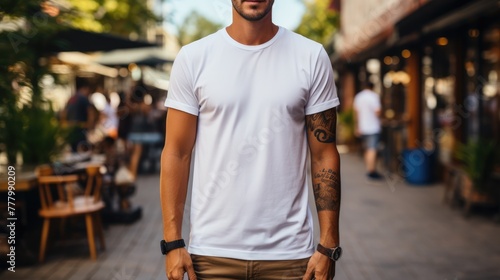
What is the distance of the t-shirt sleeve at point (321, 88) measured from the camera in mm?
2279

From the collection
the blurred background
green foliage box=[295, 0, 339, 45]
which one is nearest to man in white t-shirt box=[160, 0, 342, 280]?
the blurred background

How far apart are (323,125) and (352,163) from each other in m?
14.2

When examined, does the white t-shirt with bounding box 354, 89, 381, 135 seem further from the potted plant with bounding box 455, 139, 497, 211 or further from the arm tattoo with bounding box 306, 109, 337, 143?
the arm tattoo with bounding box 306, 109, 337, 143

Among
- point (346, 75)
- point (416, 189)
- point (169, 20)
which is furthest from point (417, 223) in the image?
point (346, 75)

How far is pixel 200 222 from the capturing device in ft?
7.54

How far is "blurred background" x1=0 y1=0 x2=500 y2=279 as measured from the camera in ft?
19.5

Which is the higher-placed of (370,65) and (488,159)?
(370,65)

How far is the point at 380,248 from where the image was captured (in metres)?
6.77

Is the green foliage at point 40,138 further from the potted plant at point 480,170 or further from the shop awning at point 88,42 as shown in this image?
the potted plant at point 480,170

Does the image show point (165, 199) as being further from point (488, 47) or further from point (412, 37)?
point (412, 37)

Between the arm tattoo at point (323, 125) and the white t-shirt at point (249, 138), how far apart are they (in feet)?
0.17

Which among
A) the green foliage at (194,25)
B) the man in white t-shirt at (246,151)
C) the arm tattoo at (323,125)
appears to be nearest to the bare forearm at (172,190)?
the man in white t-shirt at (246,151)

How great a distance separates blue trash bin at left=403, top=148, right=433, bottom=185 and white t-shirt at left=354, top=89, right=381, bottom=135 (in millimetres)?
787

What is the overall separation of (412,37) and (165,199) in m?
9.61
